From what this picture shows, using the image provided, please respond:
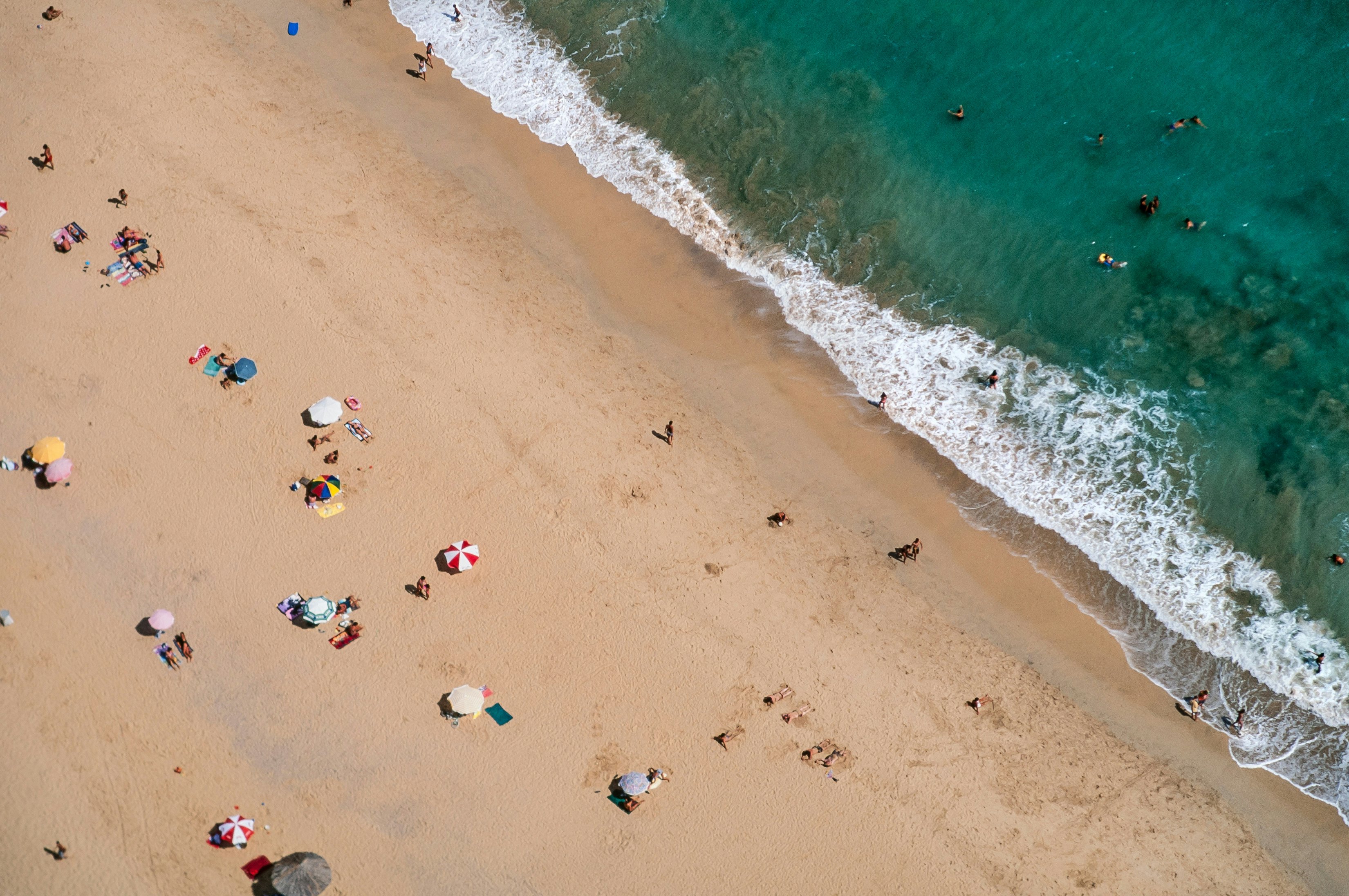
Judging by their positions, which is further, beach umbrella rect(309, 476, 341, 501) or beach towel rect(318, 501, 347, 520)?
beach towel rect(318, 501, 347, 520)

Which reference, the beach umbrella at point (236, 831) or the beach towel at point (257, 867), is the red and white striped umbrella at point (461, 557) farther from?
the beach towel at point (257, 867)

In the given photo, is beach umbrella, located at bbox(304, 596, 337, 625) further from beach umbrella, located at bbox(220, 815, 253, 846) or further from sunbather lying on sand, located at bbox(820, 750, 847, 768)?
sunbather lying on sand, located at bbox(820, 750, 847, 768)

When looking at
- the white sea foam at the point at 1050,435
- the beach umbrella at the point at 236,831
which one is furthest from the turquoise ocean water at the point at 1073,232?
the beach umbrella at the point at 236,831

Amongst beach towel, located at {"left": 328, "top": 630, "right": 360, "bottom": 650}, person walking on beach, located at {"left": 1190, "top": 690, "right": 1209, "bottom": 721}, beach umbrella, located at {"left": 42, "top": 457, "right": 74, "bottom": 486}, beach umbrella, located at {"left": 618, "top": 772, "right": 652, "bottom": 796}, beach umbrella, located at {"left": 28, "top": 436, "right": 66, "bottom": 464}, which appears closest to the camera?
beach umbrella, located at {"left": 618, "top": 772, "right": 652, "bottom": 796}

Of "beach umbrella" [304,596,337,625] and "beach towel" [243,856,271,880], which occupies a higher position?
"beach umbrella" [304,596,337,625]

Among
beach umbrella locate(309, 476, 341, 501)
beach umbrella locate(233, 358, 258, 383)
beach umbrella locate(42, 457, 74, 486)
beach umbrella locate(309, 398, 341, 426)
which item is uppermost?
beach umbrella locate(309, 398, 341, 426)

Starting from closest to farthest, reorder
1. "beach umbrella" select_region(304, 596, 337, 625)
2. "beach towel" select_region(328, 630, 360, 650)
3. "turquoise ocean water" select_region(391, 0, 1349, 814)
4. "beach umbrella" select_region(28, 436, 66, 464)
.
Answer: "beach umbrella" select_region(304, 596, 337, 625), "beach towel" select_region(328, 630, 360, 650), "beach umbrella" select_region(28, 436, 66, 464), "turquoise ocean water" select_region(391, 0, 1349, 814)

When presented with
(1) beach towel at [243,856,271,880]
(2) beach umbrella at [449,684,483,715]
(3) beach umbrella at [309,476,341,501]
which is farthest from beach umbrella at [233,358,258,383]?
(1) beach towel at [243,856,271,880]

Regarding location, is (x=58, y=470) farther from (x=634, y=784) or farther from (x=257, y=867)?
(x=634, y=784)
